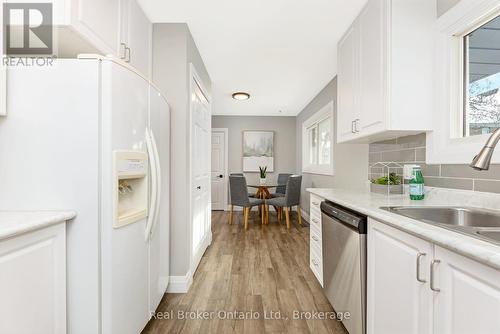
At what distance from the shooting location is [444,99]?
5.15 feet

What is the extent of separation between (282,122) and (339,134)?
3.85 metres

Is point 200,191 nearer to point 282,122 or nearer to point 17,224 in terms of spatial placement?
point 17,224

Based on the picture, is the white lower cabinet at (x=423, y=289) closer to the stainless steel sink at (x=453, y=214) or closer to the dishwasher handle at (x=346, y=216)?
the dishwasher handle at (x=346, y=216)

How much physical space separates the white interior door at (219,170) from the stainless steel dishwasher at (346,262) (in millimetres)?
4329

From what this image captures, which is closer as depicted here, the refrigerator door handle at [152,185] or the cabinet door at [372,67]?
the refrigerator door handle at [152,185]

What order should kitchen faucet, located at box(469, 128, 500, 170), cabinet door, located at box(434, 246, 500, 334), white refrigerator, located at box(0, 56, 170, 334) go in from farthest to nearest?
white refrigerator, located at box(0, 56, 170, 334) → kitchen faucet, located at box(469, 128, 500, 170) → cabinet door, located at box(434, 246, 500, 334)

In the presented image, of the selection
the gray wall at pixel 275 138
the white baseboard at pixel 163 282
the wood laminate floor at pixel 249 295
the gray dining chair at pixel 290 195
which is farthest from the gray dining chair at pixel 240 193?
the white baseboard at pixel 163 282

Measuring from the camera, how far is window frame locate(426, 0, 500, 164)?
1.45 m

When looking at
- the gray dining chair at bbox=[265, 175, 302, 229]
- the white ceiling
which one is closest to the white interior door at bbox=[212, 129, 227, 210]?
the gray dining chair at bbox=[265, 175, 302, 229]

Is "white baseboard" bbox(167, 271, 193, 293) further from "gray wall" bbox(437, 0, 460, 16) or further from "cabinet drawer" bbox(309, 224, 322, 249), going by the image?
"gray wall" bbox(437, 0, 460, 16)

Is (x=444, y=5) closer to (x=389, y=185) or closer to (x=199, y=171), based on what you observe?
(x=389, y=185)

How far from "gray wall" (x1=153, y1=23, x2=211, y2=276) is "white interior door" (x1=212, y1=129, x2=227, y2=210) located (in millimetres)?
3828

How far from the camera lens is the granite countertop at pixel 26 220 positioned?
84 centimetres

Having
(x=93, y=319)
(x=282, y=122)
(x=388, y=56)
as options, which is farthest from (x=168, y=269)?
(x=282, y=122)
